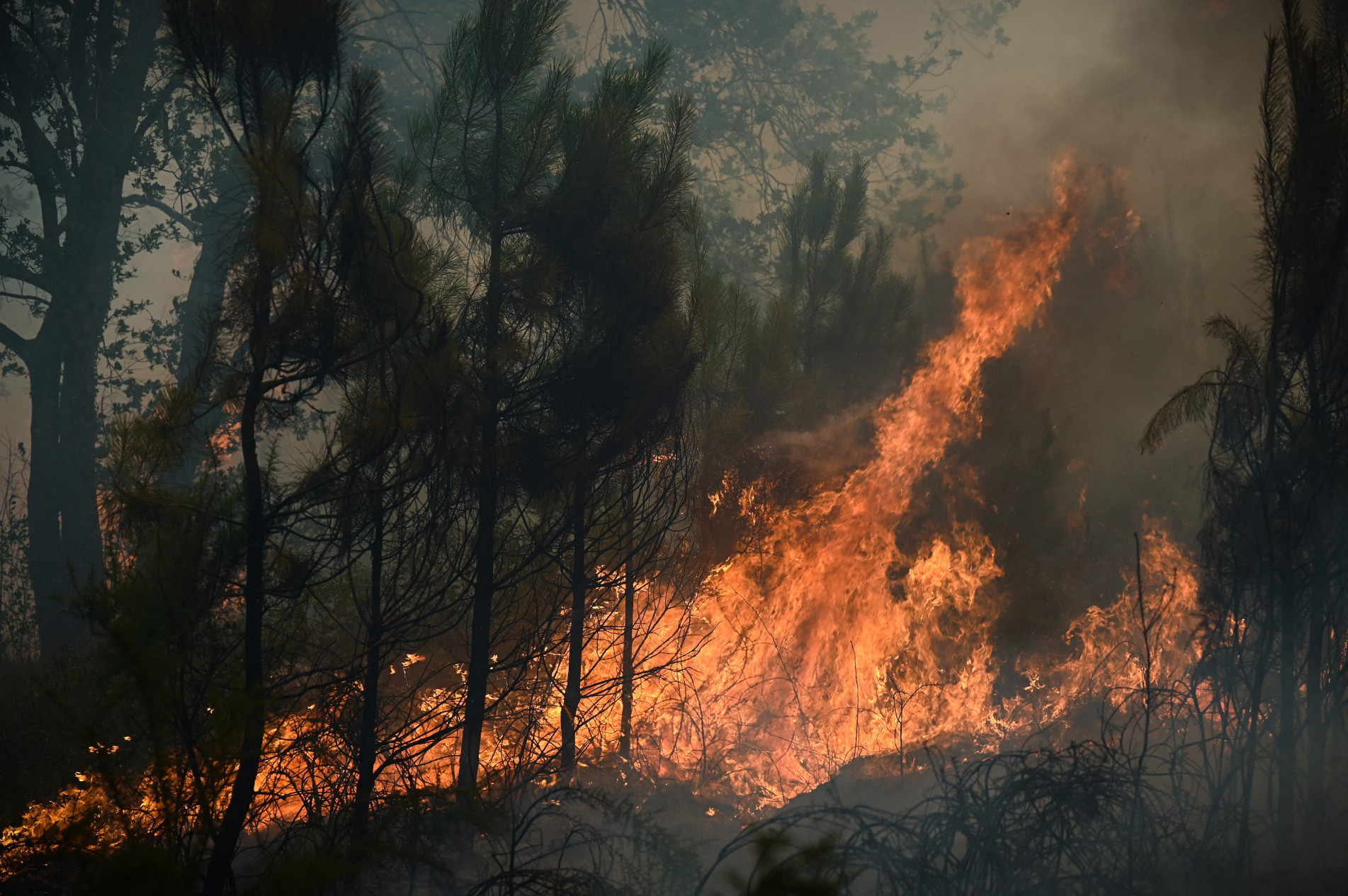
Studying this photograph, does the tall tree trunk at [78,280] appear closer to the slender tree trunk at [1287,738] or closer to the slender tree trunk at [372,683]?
the slender tree trunk at [372,683]

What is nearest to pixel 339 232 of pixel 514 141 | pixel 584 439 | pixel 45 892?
Result: pixel 514 141

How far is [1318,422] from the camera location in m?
5.05

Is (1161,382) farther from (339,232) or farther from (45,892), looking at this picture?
(45,892)

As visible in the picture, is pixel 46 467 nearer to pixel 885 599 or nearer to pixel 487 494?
pixel 487 494

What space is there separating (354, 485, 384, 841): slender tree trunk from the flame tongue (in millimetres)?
4706

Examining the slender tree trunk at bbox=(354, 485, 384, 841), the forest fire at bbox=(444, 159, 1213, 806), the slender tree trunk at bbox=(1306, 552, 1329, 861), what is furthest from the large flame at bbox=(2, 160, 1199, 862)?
the slender tree trunk at bbox=(354, 485, 384, 841)

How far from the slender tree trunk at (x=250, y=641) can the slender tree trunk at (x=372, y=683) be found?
594mm

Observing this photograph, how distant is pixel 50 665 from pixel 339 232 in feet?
27.4

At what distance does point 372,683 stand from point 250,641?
944 mm

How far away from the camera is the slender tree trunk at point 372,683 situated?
4.39 m

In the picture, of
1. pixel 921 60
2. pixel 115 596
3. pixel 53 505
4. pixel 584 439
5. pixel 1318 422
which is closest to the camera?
pixel 115 596

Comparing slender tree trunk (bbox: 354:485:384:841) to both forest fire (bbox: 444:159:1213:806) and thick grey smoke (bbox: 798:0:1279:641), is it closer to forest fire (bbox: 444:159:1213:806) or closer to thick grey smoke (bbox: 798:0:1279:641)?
forest fire (bbox: 444:159:1213:806)

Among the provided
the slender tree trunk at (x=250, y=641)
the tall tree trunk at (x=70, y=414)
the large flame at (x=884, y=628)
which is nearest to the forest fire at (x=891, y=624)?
the large flame at (x=884, y=628)

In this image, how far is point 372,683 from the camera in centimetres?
466
